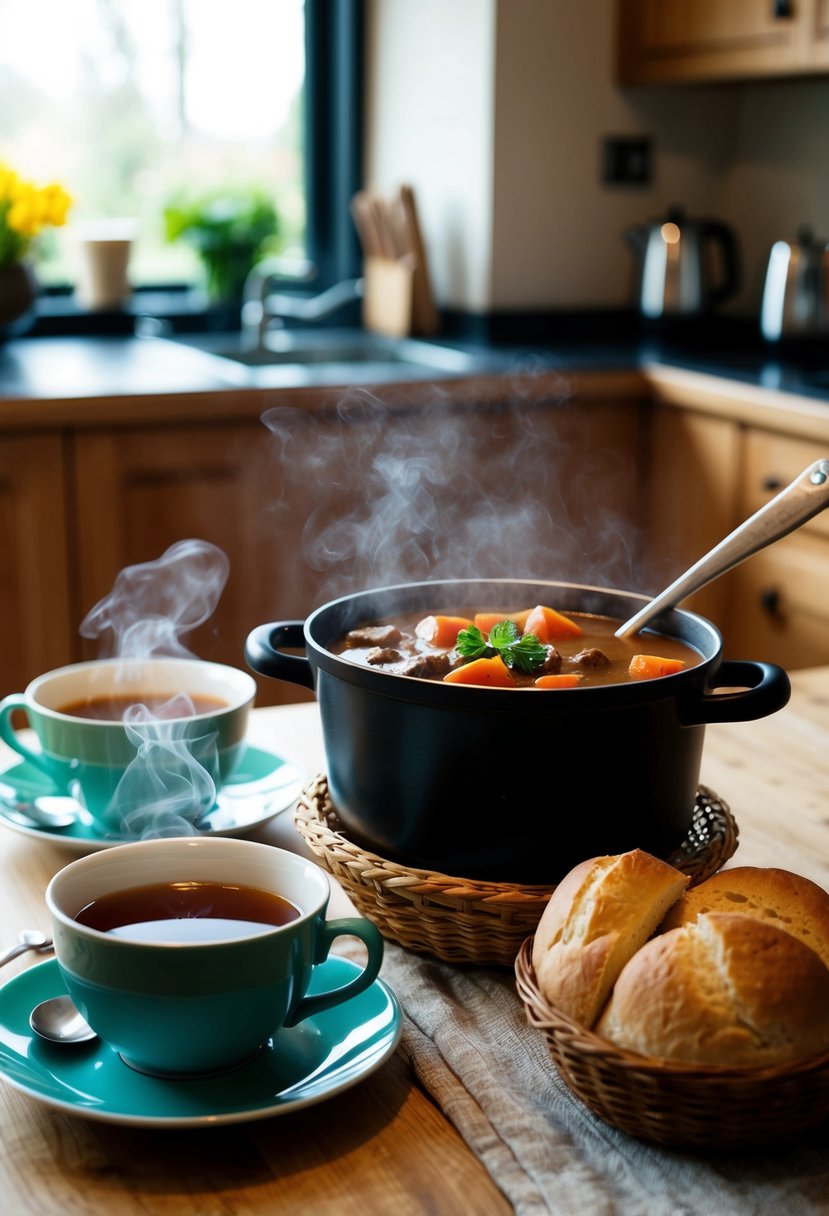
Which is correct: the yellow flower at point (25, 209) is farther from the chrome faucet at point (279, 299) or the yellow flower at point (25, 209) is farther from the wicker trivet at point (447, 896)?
the wicker trivet at point (447, 896)

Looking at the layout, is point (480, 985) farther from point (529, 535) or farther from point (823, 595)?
point (529, 535)

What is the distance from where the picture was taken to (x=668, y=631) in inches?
38.3

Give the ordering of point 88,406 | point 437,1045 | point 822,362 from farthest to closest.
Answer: point 822,362
point 88,406
point 437,1045

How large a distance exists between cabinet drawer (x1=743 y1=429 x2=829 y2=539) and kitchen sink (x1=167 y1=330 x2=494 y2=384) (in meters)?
0.63

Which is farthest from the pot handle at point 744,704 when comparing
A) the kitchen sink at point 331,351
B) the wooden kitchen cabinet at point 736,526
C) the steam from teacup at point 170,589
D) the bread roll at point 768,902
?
the kitchen sink at point 331,351

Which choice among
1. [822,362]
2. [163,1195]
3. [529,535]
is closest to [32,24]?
[529,535]

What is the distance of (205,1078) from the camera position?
0.69m

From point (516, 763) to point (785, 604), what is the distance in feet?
6.31

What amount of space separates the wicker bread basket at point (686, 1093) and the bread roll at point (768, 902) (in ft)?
0.25

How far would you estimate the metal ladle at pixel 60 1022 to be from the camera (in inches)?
28.4

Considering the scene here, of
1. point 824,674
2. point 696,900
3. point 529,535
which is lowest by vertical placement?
point 529,535

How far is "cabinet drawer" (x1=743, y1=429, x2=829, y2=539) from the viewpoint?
2.40 meters

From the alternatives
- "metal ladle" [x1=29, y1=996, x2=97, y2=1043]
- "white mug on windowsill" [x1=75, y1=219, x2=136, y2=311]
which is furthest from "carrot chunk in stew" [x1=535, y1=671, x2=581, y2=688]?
"white mug on windowsill" [x1=75, y1=219, x2=136, y2=311]

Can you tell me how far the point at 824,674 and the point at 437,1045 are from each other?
78cm
